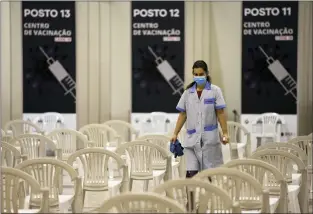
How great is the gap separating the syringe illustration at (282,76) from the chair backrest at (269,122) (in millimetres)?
530

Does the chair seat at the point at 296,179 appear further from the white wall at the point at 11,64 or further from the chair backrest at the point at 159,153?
the white wall at the point at 11,64

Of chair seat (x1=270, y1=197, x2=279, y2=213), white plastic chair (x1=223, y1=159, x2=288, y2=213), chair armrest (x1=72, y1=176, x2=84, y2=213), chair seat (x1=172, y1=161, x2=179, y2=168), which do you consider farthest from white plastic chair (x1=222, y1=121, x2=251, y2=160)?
chair armrest (x1=72, y1=176, x2=84, y2=213)

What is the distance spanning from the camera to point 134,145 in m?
7.57

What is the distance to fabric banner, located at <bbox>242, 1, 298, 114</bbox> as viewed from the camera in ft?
42.0

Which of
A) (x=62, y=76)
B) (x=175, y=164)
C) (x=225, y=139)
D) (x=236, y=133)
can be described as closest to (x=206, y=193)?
(x=225, y=139)

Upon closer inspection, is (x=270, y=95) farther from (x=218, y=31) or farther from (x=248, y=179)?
(x=248, y=179)

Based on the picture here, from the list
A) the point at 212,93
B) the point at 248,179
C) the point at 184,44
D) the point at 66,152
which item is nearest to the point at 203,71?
the point at 212,93

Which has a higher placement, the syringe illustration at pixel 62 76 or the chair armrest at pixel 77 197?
the syringe illustration at pixel 62 76

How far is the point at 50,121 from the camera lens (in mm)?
12961

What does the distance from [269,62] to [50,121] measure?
422 cm

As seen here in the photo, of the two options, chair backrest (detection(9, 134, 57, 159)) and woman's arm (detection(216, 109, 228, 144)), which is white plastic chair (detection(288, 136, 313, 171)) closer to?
woman's arm (detection(216, 109, 228, 144))

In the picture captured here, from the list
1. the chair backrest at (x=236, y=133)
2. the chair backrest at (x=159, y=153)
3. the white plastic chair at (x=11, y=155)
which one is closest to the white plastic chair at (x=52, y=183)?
the white plastic chair at (x=11, y=155)

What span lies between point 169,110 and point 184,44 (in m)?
1.27

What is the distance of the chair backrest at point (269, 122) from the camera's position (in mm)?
12680
